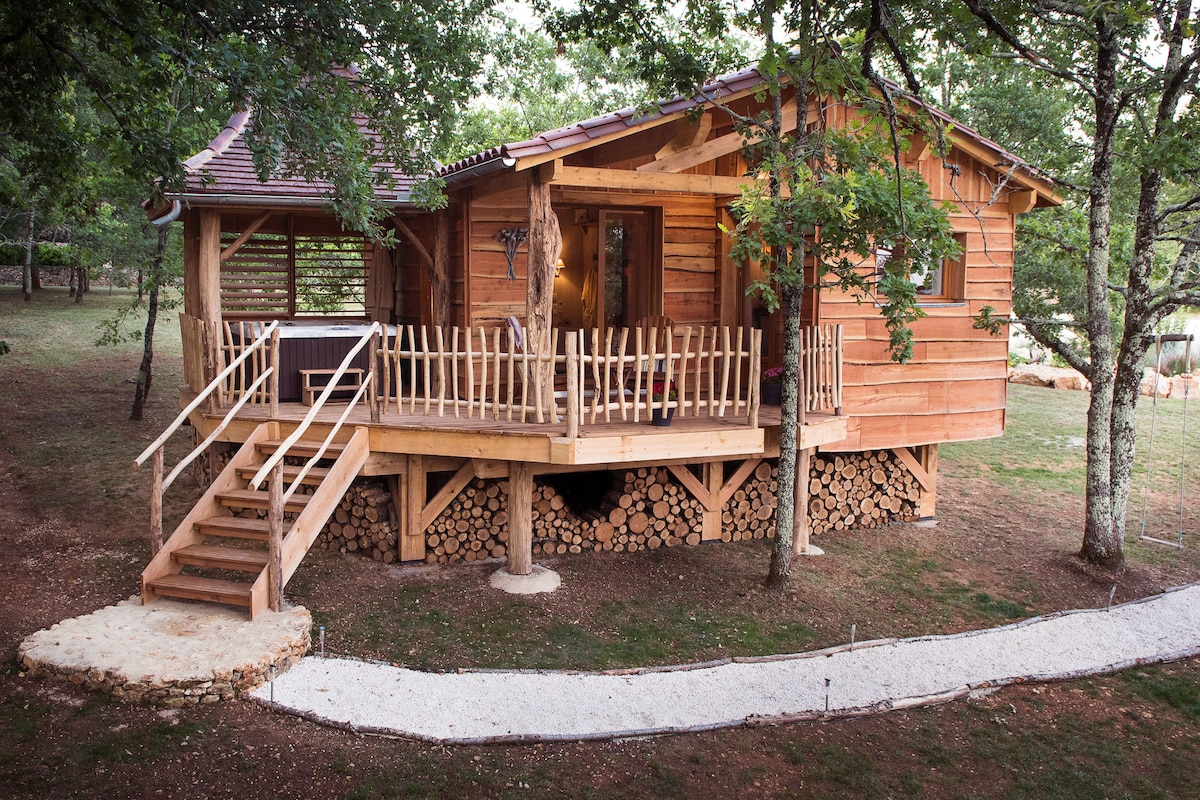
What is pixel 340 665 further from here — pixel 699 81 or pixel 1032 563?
pixel 1032 563

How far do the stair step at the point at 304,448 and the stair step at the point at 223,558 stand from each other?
136 centimetres

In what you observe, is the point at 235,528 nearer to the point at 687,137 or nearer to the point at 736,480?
the point at 736,480

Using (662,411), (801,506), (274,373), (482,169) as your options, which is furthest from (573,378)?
(801,506)

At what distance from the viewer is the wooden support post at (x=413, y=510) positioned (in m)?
9.59

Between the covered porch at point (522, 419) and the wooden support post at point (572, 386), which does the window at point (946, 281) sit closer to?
the covered porch at point (522, 419)

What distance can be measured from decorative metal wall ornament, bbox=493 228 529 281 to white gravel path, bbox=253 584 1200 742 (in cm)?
598

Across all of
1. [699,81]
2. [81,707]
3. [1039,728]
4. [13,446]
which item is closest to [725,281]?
[699,81]

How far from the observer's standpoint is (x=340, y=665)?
7180mm

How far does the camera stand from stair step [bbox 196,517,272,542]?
817cm

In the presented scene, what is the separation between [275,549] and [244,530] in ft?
2.16

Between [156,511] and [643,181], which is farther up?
[643,181]

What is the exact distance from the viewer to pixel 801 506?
10547 mm

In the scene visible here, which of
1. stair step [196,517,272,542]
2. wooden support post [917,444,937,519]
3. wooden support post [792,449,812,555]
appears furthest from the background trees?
stair step [196,517,272,542]

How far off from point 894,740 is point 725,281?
7176 millimetres
